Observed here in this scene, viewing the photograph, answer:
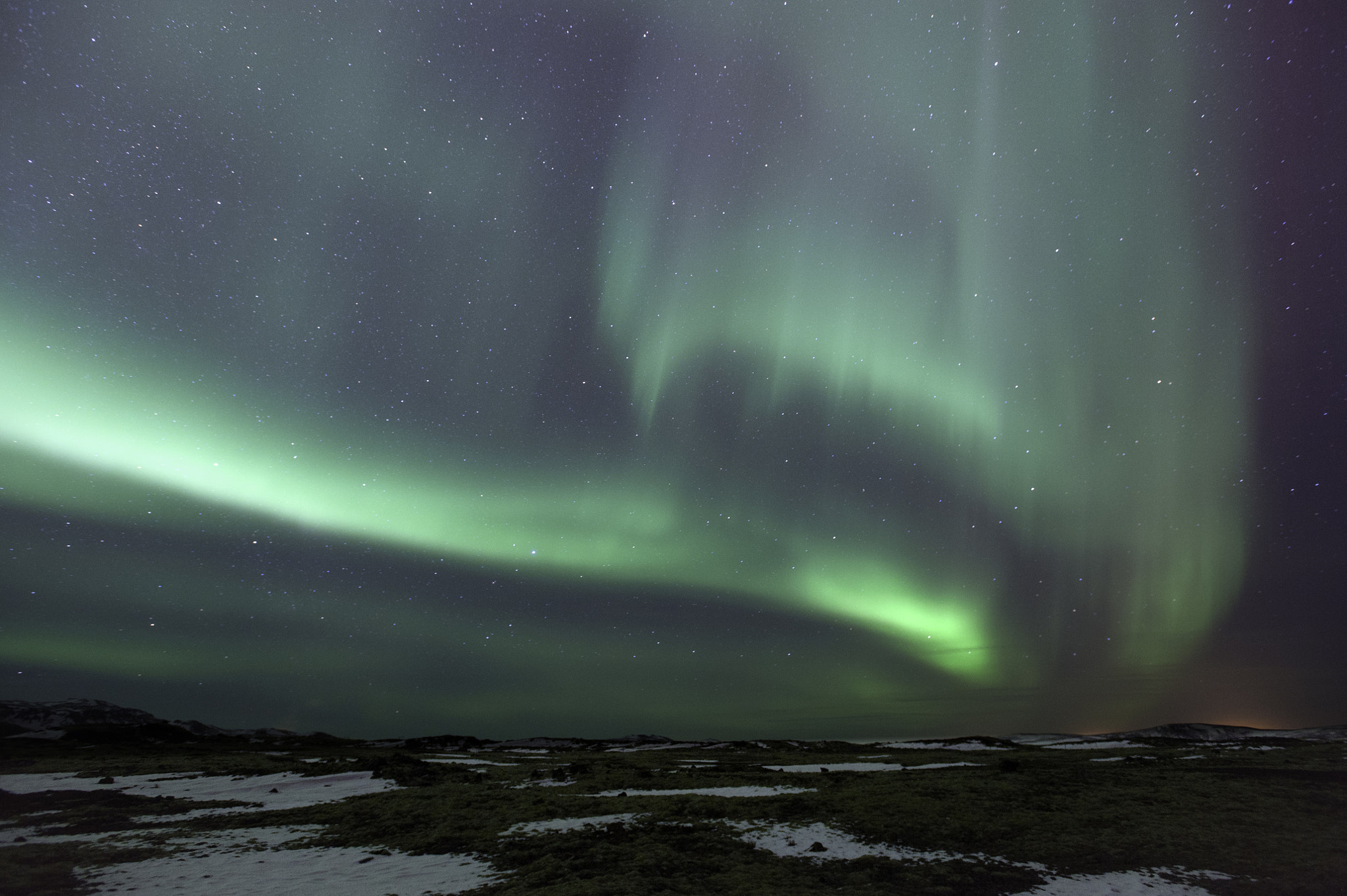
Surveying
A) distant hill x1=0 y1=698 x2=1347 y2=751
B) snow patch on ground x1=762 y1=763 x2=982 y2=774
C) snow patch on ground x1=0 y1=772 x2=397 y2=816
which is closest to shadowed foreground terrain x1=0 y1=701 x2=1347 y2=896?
snow patch on ground x1=0 y1=772 x2=397 y2=816

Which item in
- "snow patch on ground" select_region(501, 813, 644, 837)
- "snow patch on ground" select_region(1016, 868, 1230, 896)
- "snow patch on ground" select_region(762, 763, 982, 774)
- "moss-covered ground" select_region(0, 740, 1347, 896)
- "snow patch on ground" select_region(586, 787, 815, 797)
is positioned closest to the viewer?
"snow patch on ground" select_region(1016, 868, 1230, 896)

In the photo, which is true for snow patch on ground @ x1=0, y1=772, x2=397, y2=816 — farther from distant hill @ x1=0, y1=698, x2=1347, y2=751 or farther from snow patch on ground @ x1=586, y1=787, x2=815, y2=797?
distant hill @ x1=0, y1=698, x2=1347, y2=751

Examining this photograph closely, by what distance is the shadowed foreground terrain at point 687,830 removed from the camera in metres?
16.0

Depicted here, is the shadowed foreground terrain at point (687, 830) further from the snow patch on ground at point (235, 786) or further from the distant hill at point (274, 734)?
the distant hill at point (274, 734)

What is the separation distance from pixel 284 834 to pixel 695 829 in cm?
1365

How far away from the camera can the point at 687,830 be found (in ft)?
68.0

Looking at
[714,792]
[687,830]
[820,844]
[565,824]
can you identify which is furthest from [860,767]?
[565,824]

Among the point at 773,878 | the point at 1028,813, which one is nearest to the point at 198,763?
the point at 773,878

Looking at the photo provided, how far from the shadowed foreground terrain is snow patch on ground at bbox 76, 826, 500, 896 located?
10 cm

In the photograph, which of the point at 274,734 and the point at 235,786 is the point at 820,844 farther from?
the point at 274,734

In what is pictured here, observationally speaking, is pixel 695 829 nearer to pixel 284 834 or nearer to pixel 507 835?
pixel 507 835

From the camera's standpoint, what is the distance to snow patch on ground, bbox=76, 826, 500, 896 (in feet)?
50.4

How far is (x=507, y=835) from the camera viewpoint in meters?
20.5

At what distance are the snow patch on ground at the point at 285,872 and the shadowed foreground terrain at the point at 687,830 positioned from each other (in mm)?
102
